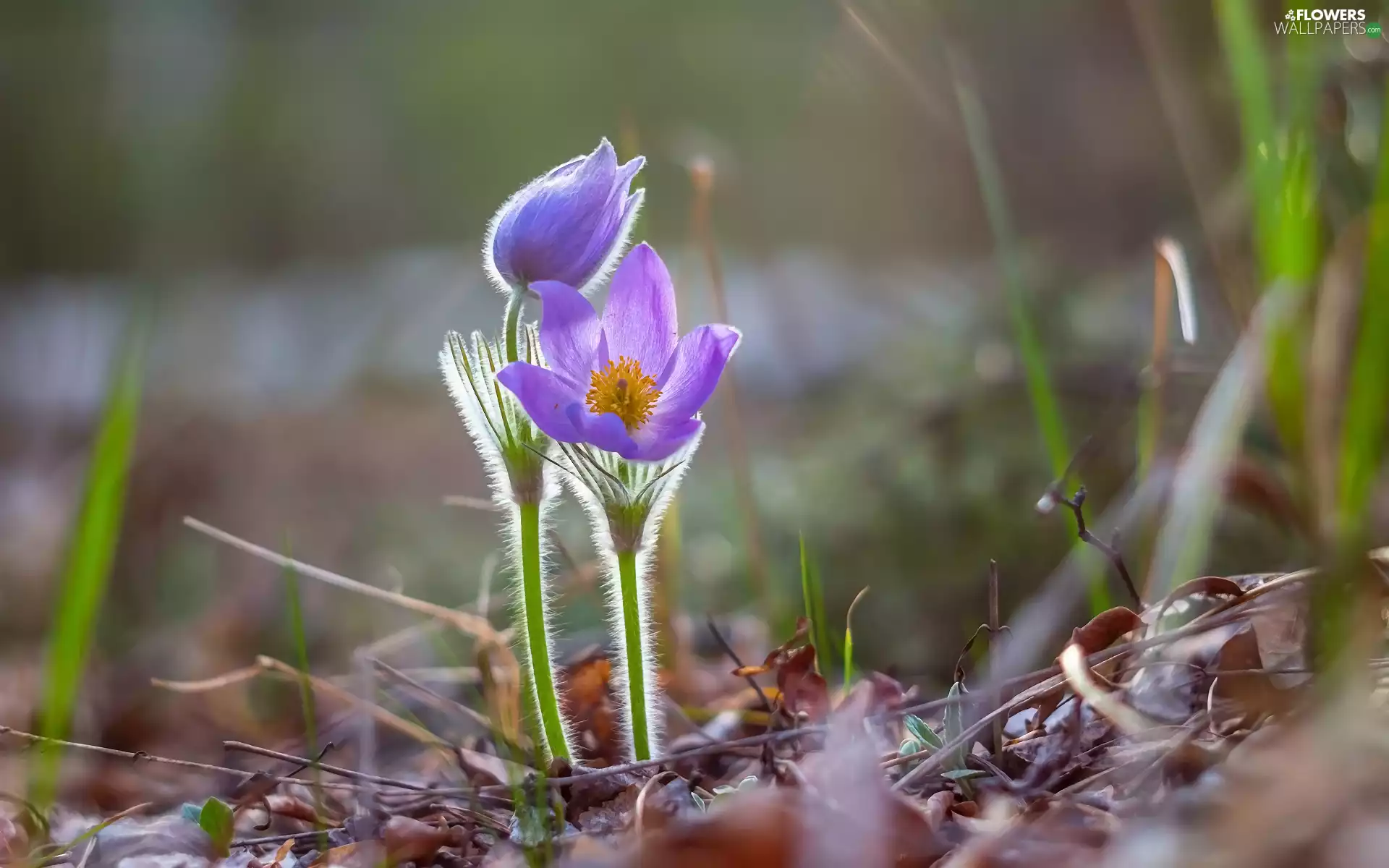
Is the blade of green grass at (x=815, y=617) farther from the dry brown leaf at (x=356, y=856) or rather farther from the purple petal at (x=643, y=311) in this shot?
the dry brown leaf at (x=356, y=856)

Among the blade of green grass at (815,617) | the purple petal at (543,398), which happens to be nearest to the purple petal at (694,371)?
the purple petal at (543,398)

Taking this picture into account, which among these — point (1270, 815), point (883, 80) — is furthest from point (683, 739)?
point (883, 80)

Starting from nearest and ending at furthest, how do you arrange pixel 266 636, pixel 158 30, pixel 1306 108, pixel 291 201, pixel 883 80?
pixel 1306 108 < pixel 266 636 < pixel 883 80 < pixel 158 30 < pixel 291 201

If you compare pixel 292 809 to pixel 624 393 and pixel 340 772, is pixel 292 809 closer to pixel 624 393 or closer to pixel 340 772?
pixel 340 772

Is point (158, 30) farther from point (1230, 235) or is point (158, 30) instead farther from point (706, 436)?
point (1230, 235)

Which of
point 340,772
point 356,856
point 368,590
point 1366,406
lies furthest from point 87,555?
point 1366,406

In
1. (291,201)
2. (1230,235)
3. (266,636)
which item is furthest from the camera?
(291,201)

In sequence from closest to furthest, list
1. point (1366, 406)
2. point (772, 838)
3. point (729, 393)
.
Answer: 1. point (772, 838)
2. point (1366, 406)
3. point (729, 393)
